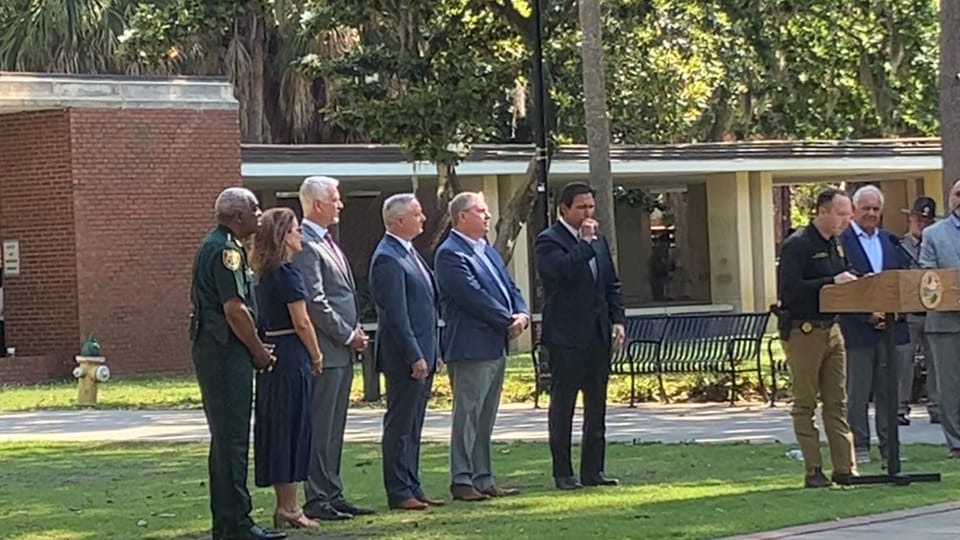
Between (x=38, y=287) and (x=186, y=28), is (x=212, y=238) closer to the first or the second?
(x=186, y=28)

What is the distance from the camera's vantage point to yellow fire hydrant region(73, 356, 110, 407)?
24125 mm

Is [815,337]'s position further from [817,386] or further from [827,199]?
[827,199]

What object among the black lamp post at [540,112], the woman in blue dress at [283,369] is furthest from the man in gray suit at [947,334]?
the black lamp post at [540,112]

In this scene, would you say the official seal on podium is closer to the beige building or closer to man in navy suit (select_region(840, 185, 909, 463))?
man in navy suit (select_region(840, 185, 909, 463))

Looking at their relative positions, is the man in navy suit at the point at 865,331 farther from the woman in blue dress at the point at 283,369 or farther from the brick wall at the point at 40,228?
the brick wall at the point at 40,228

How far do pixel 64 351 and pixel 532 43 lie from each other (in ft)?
33.3

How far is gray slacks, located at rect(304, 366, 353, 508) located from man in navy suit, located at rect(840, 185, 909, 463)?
3648 millimetres

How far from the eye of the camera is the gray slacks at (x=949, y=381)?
47.4 feet

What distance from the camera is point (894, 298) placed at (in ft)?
40.4

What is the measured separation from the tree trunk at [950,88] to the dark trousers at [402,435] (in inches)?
323

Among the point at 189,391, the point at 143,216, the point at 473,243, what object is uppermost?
the point at 143,216

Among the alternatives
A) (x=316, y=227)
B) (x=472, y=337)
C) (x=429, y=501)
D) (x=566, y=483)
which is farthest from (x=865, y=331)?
(x=316, y=227)

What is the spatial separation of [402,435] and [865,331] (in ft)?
11.8

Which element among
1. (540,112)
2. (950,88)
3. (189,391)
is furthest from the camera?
(189,391)
